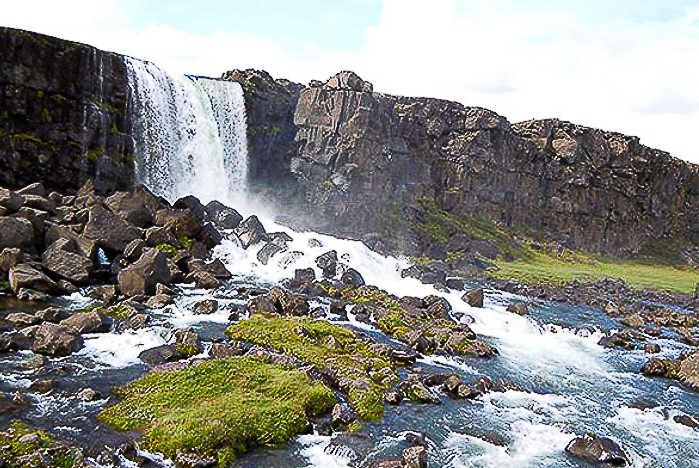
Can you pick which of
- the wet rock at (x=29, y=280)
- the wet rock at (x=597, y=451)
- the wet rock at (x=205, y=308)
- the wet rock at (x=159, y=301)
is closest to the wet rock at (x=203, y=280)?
the wet rock at (x=159, y=301)

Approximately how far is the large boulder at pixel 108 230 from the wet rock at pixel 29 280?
5.04 m

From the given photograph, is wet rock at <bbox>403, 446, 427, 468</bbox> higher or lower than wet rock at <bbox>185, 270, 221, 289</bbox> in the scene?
higher

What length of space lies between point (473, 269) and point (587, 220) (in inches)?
1720

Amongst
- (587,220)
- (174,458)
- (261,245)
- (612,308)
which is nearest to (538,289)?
(612,308)

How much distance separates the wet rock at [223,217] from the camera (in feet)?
161

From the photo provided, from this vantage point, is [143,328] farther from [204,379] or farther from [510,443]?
[510,443]

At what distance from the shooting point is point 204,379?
19.4 metres

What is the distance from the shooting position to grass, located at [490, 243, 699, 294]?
66500 millimetres

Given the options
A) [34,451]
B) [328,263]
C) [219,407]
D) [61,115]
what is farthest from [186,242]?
[34,451]

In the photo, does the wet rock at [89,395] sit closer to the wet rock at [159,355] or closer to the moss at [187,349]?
the wet rock at [159,355]

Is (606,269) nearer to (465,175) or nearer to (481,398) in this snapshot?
(465,175)

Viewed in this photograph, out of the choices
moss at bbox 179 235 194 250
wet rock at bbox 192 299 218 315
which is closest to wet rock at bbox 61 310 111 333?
wet rock at bbox 192 299 218 315

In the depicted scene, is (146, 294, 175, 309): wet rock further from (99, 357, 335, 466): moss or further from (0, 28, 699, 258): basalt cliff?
(0, 28, 699, 258): basalt cliff

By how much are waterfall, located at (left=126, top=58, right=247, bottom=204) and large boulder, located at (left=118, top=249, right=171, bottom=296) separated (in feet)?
80.3
